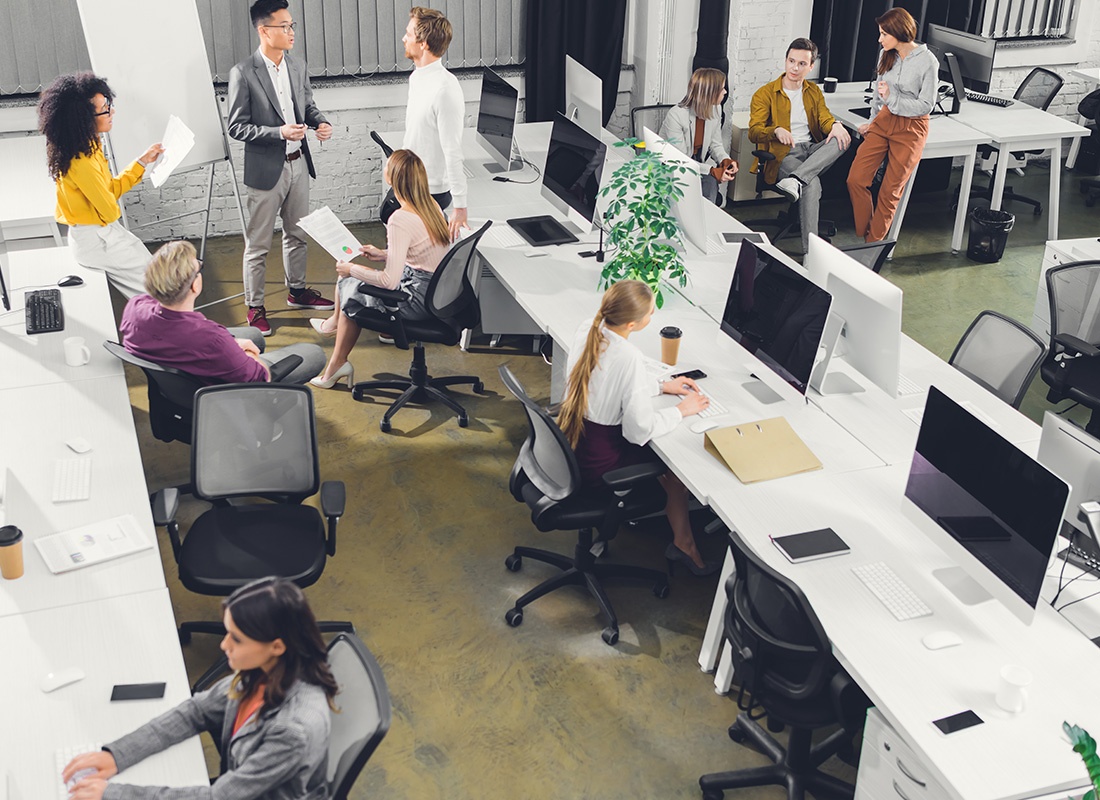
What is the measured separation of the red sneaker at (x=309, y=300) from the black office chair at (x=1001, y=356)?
3562 millimetres

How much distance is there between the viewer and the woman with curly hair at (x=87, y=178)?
17.1 ft

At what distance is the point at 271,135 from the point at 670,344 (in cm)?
267

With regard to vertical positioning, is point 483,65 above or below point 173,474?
above

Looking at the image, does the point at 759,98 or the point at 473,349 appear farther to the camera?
the point at 759,98

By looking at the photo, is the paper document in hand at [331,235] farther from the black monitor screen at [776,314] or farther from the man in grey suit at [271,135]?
the black monitor screen at [776,314]

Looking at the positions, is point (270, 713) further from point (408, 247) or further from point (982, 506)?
point (408, 247)

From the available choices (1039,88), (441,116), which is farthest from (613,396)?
(1039,88)

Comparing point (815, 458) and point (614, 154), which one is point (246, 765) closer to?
point (815, 458)

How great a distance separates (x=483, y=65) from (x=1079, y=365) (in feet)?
14.7

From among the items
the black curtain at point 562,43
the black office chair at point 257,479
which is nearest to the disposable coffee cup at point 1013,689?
the black office chair at point 257,479

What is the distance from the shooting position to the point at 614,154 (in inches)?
280

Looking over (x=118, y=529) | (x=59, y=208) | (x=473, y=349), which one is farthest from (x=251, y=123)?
(x=118, y=529)

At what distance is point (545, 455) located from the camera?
409cm

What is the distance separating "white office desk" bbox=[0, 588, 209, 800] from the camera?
274 cm
